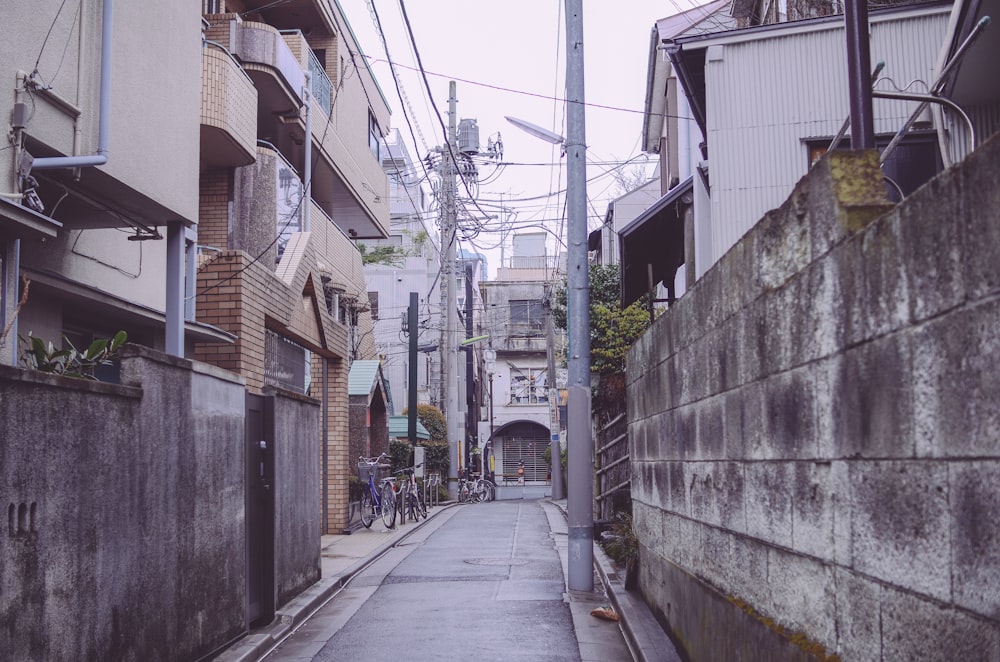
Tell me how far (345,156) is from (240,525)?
1255 centimetres

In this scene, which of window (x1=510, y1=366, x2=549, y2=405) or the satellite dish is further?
window (x1=510, y1=366, x2=549, y2=405)

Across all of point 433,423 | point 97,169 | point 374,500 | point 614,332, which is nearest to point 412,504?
point 374,500

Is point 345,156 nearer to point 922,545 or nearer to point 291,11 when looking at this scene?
point 291,11

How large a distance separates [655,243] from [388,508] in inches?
348

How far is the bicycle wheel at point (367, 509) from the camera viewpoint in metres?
20.8

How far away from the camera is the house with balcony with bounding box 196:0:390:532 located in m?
12.7

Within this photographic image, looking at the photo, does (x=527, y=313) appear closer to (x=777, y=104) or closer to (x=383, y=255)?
(x=383, y=255)

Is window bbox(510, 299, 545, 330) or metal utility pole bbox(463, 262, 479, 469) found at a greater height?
window bbox(510, 299, 545, 330)

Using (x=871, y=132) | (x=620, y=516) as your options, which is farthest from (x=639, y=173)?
(x=871, y=132)

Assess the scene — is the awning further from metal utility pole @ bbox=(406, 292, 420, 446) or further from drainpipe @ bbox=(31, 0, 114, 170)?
metal utility pole @ bbox=(406, 292, 420, 446)

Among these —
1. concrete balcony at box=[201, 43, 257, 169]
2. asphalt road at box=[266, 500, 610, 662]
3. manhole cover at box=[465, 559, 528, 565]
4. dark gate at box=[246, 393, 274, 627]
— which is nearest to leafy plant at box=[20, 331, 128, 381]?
dark gate at box=[246, 393, 274, 627]

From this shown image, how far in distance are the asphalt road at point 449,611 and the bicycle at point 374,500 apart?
301 centimetres

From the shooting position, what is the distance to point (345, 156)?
2023cm

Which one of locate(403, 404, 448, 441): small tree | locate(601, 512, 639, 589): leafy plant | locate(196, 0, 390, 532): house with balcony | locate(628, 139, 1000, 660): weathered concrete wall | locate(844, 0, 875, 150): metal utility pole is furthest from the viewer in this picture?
locate(403, 404, 448, 441): small tree
